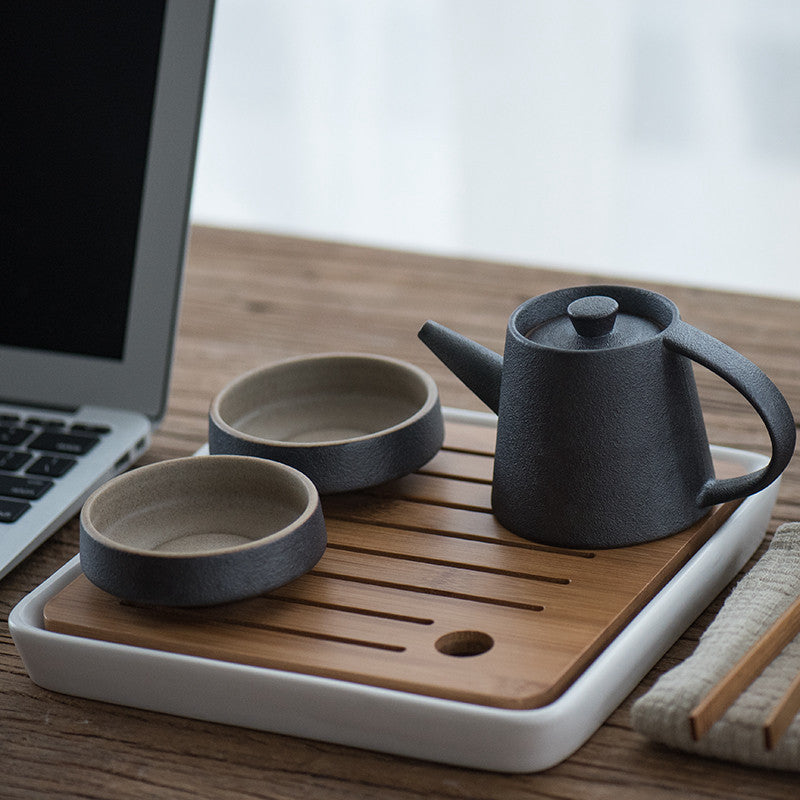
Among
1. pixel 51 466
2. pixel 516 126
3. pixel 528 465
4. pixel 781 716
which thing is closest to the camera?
pixel 781 716

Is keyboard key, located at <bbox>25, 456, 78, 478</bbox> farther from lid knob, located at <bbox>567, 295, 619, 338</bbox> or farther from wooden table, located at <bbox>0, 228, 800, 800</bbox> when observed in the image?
lid knob, located at <bbox>567, 295, 619, 338</bbox>

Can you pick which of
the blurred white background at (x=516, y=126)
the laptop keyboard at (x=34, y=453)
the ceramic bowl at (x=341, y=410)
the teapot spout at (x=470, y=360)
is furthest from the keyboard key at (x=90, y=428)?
the blurred white background at (x=516, y=126)

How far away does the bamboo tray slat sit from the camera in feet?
1.66

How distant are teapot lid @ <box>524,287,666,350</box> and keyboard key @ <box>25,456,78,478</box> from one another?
0.30 meters

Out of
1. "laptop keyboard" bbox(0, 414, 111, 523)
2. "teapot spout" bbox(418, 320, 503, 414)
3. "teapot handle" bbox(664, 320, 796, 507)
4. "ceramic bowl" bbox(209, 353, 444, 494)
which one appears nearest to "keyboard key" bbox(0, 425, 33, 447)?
"laptop keyboard" bbox(0, 414, 111, 523)

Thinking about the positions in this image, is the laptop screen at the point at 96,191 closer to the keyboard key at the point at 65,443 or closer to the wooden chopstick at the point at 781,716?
the keyboard key at the point at 65,443

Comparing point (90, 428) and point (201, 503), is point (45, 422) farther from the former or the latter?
point (201, 503)

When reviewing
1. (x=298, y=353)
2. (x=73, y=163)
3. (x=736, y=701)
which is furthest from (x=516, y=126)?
(x=736, y=701)

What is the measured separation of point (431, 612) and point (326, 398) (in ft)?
0.68

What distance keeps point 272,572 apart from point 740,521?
260mm

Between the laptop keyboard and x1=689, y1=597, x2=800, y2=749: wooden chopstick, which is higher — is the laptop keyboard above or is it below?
below

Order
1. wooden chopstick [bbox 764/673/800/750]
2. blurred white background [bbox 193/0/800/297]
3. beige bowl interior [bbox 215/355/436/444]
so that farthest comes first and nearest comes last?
blurred white background [bbox 193/0/800/297], beige bowl interior [bbox 215/355/436/444], wooden chopstick [bbox 764/673/800/750]

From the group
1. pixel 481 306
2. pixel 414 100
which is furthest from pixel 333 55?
pixel 481 306

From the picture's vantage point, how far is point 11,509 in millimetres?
662
